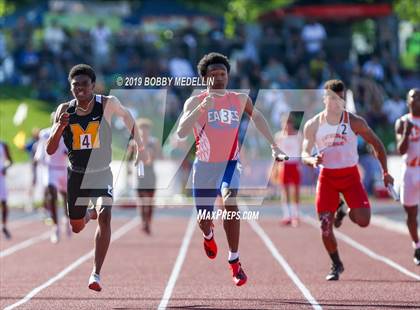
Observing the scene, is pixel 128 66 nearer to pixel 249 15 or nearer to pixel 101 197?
pixel 249 15

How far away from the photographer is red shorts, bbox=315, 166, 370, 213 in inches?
558

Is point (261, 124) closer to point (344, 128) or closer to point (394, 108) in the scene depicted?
point (344, 128)

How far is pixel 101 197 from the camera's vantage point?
1230 centimetres

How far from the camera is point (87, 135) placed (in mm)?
12172

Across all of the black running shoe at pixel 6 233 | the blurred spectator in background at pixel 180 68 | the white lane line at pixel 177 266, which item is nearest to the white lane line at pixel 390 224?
the white lane line at pixel 177 266

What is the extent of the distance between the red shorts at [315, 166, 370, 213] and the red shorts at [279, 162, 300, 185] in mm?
10752

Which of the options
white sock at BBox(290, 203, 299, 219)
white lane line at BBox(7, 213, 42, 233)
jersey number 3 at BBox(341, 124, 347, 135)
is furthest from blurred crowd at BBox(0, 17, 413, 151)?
jersey number 3 at BBox(341, 124, 347, 135)

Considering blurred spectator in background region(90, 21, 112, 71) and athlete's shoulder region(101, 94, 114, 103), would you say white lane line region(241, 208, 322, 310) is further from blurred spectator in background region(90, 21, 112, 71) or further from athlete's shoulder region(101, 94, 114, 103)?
blurred spectator in background region(90, 21, 112, 71)

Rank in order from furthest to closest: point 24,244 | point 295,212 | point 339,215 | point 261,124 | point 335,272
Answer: point 295,212 → point 24,244 → point 339,215 → point 335,272 → point 261,124

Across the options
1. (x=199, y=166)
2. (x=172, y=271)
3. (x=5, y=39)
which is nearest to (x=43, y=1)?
(x=5, y=39)

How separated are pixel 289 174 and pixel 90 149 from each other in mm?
13378

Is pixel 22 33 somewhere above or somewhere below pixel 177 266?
above

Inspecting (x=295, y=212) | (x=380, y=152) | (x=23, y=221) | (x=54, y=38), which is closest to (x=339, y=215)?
(x=380, y=152)

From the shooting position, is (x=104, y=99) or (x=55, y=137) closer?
(x=55, y=137)
